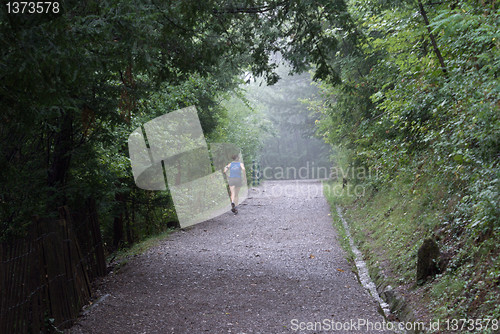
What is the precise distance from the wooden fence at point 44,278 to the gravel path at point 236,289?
0.36 meters

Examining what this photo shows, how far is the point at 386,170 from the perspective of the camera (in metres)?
8.70

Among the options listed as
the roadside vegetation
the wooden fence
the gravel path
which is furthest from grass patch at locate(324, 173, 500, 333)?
the wooden fence

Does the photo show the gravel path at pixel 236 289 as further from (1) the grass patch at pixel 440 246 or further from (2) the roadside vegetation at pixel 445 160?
(2) the roadside vegetation at pixel 445 160

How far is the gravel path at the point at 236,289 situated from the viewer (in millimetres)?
5469

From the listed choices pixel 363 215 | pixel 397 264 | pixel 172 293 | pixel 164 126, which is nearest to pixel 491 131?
pixel 397 264

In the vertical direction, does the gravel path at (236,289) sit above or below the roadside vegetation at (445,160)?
below

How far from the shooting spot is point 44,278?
199 inches

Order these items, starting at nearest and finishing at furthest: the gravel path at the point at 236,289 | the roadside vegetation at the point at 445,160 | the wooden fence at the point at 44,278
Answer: the wooden fence at the point at 44,278 < the roadside vegetation at the point at 445,160 < the gravel path at the point at 236,289

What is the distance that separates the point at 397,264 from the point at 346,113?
874 cm

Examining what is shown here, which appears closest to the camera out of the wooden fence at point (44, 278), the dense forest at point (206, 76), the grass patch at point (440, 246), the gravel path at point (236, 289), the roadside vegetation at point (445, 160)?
the dense forest at point (206, 76)

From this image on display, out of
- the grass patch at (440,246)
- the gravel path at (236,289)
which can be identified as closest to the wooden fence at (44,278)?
the gravel path at (236,289)

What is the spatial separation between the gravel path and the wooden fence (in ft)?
1.17

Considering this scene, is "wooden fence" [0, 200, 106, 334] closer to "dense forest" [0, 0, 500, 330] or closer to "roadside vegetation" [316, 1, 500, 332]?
"dense forest" [0, 0, 500, 330]

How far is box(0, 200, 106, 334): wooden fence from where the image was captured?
13.8ft
